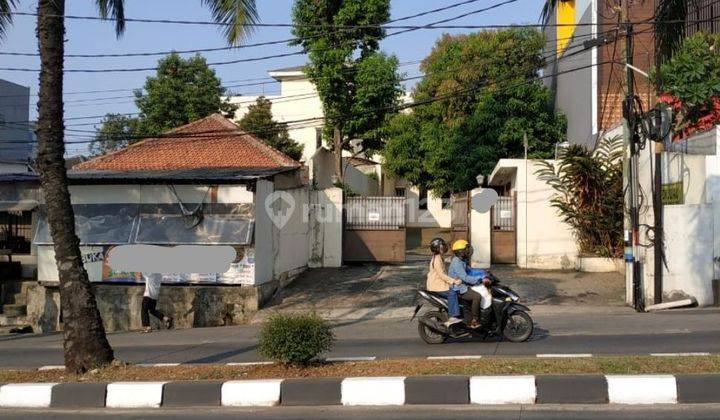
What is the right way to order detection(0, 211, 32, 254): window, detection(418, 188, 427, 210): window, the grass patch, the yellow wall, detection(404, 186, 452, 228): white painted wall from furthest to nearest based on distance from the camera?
detection(418, 188, 427, 210): window → detection(404, 186, 452, 228): white painted wall → the yellow wall → detection(0, 211, 32, 254): window → the grass patch

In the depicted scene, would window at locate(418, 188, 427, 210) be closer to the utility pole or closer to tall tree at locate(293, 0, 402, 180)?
tall tree at locate(293, 0, 402, 180)

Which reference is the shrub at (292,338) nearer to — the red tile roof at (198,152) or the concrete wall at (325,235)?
Result: the concrete wall at (325,235)

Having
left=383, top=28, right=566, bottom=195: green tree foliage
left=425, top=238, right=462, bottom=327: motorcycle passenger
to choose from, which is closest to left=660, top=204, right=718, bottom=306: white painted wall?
left=425, top=238, right=462, bottom=327: motorcycle passenger

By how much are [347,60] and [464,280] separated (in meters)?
23.5

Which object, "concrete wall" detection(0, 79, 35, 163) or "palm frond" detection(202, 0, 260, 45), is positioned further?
"concrete wall" detection(0, 79, 35, 163)

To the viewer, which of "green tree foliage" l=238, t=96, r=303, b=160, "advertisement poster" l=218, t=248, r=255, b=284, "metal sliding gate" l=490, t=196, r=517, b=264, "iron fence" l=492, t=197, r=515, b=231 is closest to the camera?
"advertisement poster" l=218, t=248, r=255, b=284

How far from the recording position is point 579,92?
27.7m

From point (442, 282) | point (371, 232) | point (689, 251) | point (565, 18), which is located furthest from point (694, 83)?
point (565, 18)

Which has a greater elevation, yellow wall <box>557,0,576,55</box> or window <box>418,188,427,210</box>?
yellow wall <box>557,0,576,55</box>

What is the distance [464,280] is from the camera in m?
10.5

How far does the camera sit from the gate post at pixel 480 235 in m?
21.3

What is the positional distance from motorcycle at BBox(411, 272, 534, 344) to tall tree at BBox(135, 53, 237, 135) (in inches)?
1090

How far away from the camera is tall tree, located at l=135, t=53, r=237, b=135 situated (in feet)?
119

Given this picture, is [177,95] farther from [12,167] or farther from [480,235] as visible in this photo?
[480,235]
